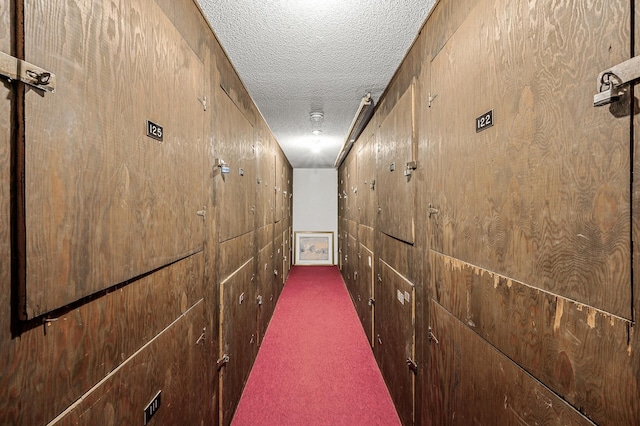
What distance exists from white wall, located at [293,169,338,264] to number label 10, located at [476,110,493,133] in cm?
657

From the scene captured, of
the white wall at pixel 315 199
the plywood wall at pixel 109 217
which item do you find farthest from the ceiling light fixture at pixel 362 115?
the white wall at pixel 315 199

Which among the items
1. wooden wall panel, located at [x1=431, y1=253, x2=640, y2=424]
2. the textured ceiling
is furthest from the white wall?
wooden wall panel, located at [x1=431, y1=253, x2=640, y2=424]

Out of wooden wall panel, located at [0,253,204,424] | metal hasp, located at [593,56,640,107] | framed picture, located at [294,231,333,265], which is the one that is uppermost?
metal hasp, located at [593,56,640,107]

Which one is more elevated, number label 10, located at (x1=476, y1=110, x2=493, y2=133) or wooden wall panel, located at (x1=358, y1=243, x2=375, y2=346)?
number label 10, located at (x1=476, y1=110, x2=493, y2=133)

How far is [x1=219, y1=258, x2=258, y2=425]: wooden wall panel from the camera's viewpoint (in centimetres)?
183

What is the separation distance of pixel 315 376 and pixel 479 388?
1837 mm

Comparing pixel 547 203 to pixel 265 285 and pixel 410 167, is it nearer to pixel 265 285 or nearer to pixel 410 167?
pixel 410 167

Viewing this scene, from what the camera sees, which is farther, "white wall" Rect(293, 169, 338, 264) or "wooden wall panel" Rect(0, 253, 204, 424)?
"white wall" Rect(293, 169, 338, 264)

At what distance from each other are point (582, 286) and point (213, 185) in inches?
63.5

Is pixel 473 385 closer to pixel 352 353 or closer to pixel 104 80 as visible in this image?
pixel 104 80

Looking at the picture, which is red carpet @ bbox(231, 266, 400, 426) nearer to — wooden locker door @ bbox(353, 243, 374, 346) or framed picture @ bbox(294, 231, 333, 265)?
wooden locker door @ bbox(353, 243, 374, 346)

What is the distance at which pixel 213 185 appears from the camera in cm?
166

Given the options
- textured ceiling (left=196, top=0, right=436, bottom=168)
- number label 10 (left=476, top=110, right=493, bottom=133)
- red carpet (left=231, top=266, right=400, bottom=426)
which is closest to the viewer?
number label 10 (left=476, top=110, right=493, bottom=133)

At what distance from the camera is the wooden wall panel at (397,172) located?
1833 millimetres
